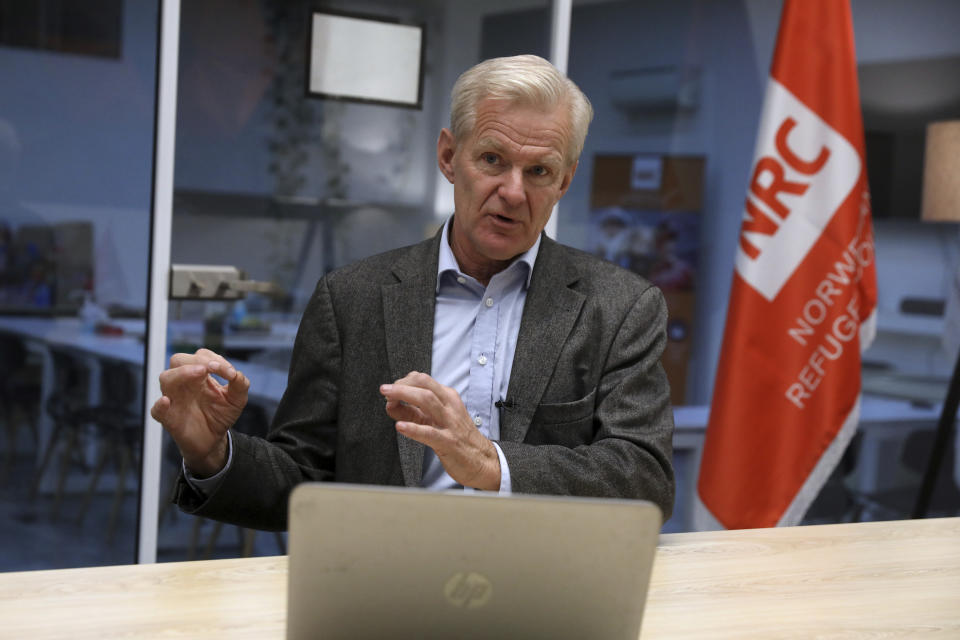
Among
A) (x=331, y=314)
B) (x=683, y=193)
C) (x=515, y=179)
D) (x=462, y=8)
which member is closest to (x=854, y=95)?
(x=683, y=193)

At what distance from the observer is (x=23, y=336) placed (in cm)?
267

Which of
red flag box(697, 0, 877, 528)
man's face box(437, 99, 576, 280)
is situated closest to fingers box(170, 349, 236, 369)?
man's face box(437, 99, 576, 280)

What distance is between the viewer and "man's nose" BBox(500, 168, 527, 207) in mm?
1713

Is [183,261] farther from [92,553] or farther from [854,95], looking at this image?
[854,95]

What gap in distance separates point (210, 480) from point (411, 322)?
0.46 meters

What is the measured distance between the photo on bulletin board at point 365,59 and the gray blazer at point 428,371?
3.77 feet

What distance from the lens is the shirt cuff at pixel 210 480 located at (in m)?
1.61

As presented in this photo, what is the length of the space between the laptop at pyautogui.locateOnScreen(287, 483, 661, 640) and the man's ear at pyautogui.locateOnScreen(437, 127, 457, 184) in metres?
1.02

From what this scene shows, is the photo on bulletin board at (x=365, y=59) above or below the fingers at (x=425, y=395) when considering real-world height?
above

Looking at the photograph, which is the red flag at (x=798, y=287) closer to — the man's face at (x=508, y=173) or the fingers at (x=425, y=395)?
the man's face at (x=508, y=173)

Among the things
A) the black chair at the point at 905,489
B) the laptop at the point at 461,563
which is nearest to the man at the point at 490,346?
the laptop at the point at 461,563

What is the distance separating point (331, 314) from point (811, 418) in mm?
1668

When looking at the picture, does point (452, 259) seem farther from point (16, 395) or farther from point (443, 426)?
point (16, 395)

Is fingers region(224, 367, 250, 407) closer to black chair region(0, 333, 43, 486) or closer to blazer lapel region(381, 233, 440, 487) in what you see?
blazer lapel region(381, 233, 440, 487)
